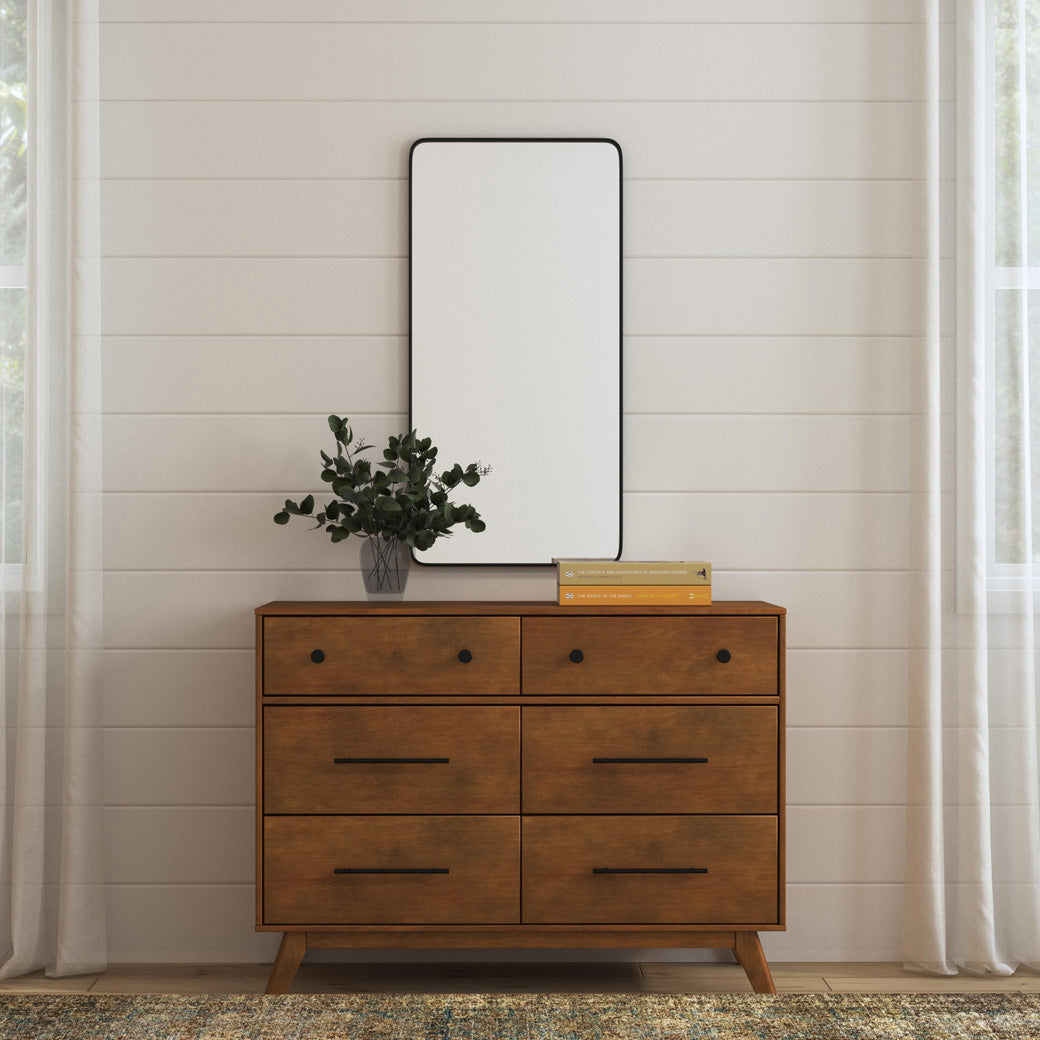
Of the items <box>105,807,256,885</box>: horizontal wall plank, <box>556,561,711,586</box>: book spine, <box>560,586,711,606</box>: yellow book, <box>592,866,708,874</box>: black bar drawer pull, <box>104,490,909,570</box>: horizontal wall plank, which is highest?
<box>104,490,909,570</box>: horizontal wall plank

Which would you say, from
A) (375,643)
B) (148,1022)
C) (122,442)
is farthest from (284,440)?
(148,1022)

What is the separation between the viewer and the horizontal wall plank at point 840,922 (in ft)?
7.57

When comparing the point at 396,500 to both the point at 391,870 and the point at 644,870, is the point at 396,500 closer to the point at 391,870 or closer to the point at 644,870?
the point at 391,870

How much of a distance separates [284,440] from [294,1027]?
5.09 feet

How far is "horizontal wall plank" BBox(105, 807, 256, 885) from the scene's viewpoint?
230 cm

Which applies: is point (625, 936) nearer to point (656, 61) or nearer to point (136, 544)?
point (136, 544)

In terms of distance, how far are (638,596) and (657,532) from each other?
0.34 m

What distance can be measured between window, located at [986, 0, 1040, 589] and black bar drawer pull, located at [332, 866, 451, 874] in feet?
4.97

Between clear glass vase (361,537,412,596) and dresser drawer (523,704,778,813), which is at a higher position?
clear glass vase (361,537,412,596)

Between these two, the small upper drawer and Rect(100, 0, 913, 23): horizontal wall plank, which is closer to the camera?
the small upper drawer

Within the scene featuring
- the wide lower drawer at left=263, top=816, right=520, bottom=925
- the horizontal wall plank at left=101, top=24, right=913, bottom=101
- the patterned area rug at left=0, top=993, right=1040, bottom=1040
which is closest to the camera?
the patterned area rug at left=0, top=993, right=1040, bottom=1040

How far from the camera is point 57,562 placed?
2.26 metres

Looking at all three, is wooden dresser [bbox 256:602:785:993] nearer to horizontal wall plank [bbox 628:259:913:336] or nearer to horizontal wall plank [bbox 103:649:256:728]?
horizontal wall plank [bbox 103:649:256:728]

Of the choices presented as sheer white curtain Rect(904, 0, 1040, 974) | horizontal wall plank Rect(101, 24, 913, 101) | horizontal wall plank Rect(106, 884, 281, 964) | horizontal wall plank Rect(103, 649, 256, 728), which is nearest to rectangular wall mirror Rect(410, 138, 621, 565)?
horizontal wall plank Rect(101, 24, 913, 101)
